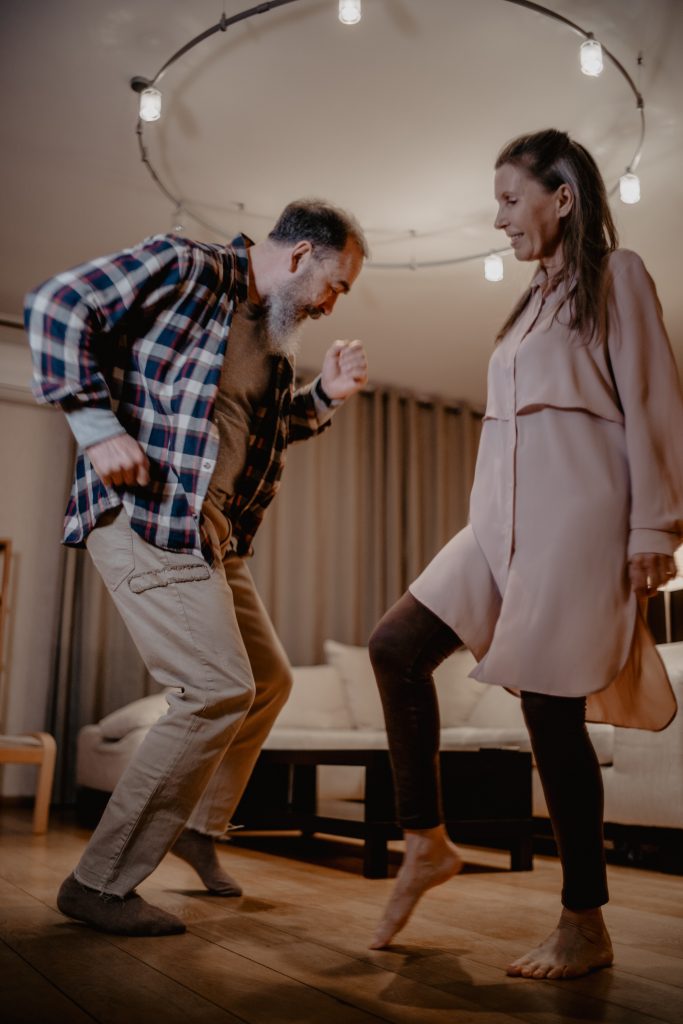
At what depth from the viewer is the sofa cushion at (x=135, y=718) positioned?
3.90m

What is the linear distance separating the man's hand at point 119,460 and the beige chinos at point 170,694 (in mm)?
146

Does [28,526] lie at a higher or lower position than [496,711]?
higher

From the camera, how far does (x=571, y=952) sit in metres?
1.30

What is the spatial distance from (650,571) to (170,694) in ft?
2.80

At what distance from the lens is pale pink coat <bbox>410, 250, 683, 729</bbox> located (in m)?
1.32

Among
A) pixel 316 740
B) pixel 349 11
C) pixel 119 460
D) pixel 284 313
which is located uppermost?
pixel 349 11

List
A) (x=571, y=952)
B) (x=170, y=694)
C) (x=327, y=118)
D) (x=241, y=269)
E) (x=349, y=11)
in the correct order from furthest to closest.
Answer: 1. (x=327, y=118)
2. (x=349, y=11)
3. (x=241, y=269)
4. (x=170, y=694)
5. (x=571, y=952)

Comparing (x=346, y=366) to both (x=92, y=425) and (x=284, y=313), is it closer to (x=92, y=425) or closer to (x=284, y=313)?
(x=284, y=313)

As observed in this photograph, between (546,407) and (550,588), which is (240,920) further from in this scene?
(546,407)

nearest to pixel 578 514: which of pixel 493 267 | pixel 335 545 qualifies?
pixel 493 267

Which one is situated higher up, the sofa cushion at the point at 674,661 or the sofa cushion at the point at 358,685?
the sofa cushion at the point at 674,661

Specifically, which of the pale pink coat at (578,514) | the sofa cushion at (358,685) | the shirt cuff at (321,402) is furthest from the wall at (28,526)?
the pale pink coat at (578,514)

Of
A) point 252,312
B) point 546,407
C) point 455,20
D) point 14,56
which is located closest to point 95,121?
point 14,56

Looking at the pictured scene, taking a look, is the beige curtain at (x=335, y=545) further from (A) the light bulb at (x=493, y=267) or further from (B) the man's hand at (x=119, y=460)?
(B) the man's hand at (x=119, y=460)
